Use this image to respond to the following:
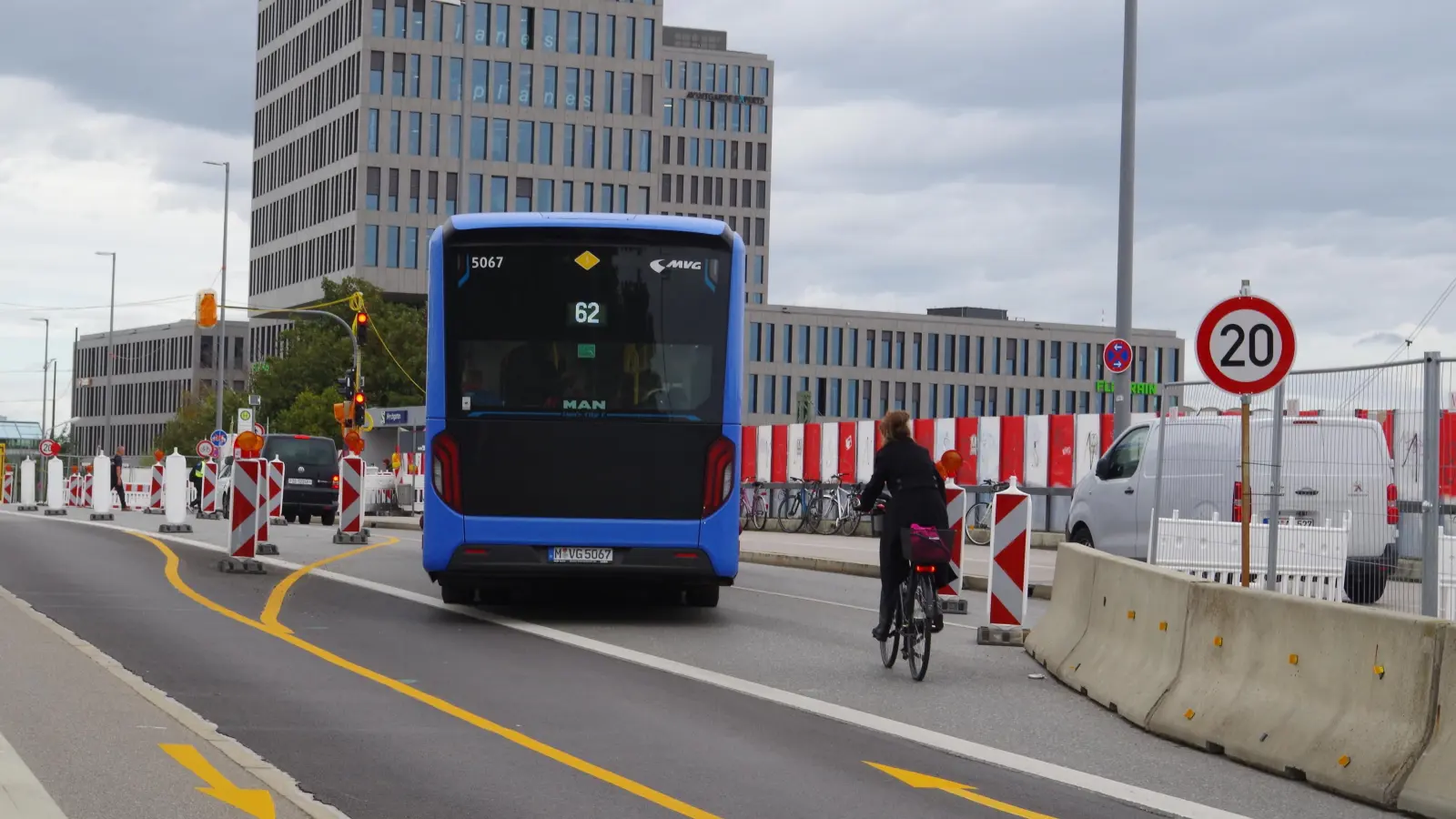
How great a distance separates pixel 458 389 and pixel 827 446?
33043 millimetres

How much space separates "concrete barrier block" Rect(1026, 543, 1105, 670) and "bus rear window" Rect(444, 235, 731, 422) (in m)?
3.17

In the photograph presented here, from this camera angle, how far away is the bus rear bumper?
1642 centimetres

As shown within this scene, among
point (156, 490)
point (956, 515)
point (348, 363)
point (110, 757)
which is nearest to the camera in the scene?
point (110, 757)

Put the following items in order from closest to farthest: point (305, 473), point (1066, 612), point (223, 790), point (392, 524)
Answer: point (223, 790), point (1066, 612), point (305, 473), point (392, 524)

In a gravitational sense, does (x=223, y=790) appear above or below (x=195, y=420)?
below

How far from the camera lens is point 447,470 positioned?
16484mm

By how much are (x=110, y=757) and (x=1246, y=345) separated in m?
8.63

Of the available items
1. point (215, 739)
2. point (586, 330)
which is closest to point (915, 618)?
point (586, 330)

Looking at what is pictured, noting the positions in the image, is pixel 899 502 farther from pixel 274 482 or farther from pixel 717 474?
pixel 274 482

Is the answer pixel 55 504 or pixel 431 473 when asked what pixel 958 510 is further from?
pixel 55 504

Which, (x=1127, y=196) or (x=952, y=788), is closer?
(x=952, y=788)

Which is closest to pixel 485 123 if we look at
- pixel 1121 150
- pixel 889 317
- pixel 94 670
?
pixel 889 317

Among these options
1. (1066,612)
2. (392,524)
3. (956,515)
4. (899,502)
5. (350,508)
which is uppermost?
(899,502)

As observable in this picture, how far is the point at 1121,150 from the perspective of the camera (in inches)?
1224
